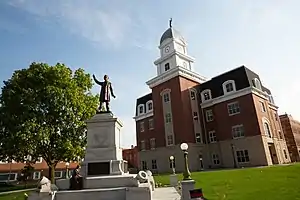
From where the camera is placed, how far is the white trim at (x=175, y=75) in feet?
125

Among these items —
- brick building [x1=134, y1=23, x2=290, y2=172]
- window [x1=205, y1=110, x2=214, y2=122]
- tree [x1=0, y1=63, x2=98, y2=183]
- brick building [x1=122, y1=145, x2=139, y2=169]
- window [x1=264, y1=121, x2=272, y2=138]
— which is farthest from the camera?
brick building [x1=122, y1=145, x2=139, y2=169]

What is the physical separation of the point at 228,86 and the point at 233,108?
371cm

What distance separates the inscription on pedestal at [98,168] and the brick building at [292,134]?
47.2m

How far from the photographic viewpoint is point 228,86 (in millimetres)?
36500

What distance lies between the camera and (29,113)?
863 inches

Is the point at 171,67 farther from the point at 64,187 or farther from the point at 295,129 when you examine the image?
the point at 295,129

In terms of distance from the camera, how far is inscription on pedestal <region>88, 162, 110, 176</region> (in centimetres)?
1301

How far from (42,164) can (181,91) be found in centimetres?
3396

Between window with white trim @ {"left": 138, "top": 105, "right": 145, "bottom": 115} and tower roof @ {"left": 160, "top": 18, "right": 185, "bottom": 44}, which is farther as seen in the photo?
window with white trim @ {"left": 138, "top": 105, "right": 145, "bottom": 115}

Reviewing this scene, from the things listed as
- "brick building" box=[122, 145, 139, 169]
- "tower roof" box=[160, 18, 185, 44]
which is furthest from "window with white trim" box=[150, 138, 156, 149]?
"brick building" box=[122, 145, 139, 169]

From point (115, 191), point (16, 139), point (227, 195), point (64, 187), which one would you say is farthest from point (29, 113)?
point (227, 195)

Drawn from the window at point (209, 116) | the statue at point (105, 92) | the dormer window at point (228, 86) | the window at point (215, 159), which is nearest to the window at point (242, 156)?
the window at point (215, 159)

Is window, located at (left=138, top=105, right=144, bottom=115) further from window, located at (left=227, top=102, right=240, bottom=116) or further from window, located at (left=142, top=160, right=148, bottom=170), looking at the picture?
window, located at (left=227, top=102, right=240, bottom=116)

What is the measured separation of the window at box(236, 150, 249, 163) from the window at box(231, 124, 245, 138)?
2328 mm
